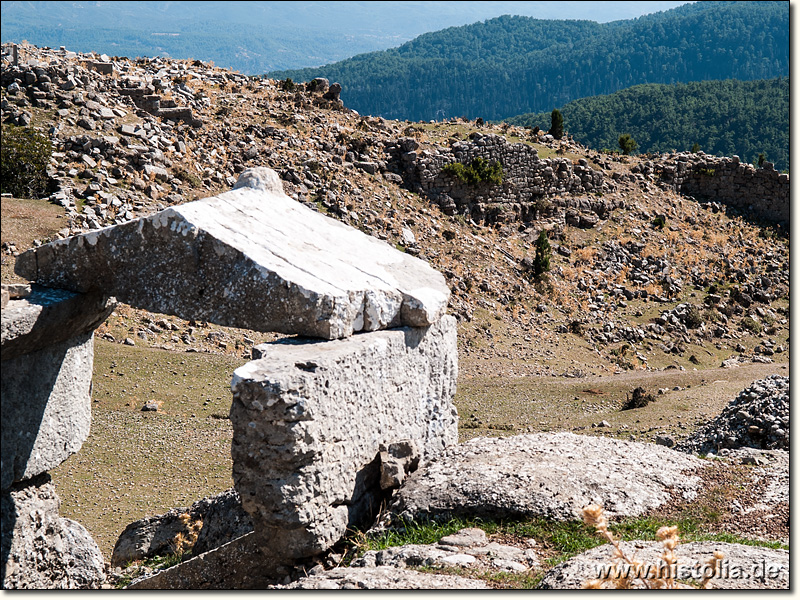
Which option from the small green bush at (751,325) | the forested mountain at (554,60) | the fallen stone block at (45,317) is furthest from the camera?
the forested mountain at (554,60)

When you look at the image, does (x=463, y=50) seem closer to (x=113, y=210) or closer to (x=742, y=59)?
(x=742, y=59)

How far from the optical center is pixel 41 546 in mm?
6934

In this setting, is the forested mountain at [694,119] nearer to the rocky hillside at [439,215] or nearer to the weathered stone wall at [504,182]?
the weathered stone wall at [504,182]

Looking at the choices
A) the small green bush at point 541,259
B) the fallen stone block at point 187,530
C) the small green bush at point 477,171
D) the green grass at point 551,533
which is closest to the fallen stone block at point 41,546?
the fallen stone block at point 187,530

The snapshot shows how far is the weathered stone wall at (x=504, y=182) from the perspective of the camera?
1110 inches

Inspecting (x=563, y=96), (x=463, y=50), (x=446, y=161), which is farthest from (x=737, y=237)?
(x=563, y=96)

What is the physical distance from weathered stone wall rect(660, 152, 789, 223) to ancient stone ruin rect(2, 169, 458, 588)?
29245 millimetres

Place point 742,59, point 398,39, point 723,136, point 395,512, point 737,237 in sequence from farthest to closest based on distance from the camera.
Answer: point 742,59
point 723,136
point 737,237
point 398,39
point 395,512

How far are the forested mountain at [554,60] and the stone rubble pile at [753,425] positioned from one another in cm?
8139

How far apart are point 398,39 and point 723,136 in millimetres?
56722

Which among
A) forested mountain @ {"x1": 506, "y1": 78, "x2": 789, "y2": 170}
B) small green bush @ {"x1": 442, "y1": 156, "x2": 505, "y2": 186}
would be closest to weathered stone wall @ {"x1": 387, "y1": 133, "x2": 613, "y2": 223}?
small green bush @ {"x1": 442, "y1": 156, "x2": 505, "y2": 186}

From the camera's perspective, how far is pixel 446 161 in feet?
93.7

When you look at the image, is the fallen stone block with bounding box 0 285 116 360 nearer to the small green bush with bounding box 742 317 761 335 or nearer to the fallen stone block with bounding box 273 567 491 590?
the fallen stone block with bounding box 273 567 491 590

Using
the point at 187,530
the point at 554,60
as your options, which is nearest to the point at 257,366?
the point at 187,530
